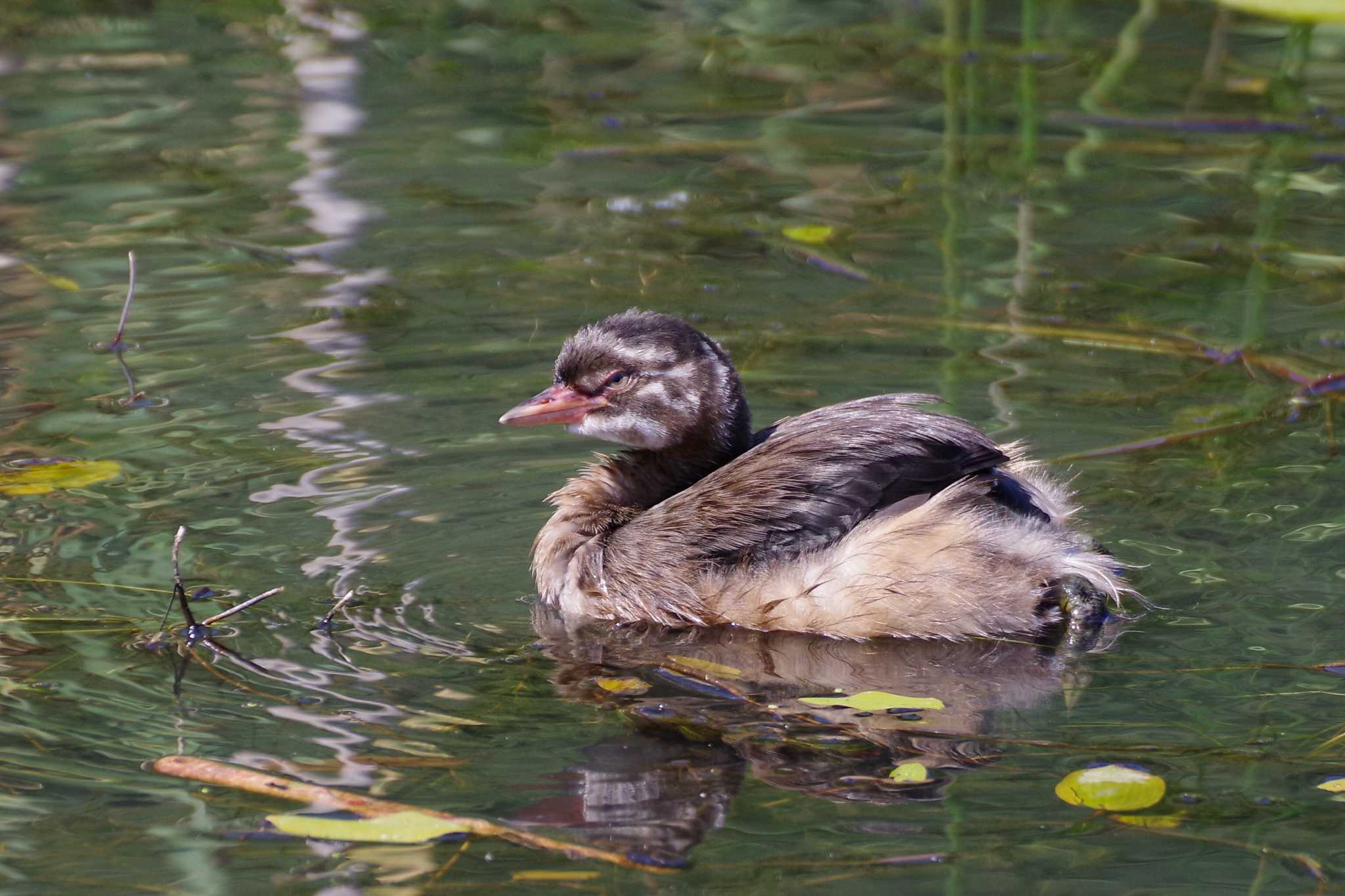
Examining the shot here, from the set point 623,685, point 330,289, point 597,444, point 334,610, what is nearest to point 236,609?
point 334,610

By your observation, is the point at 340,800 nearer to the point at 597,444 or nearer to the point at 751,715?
the point at 751,715

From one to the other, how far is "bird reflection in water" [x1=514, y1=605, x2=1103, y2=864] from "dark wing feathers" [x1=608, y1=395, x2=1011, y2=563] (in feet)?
0.93

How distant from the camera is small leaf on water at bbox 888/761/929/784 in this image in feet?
14.5

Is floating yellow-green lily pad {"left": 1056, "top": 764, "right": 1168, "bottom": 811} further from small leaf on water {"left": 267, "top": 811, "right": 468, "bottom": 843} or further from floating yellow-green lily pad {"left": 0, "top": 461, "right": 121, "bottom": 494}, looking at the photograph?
floating yellow-green lily pad {"left": 0, "top": 461, "right": 121, "bottom": 494}

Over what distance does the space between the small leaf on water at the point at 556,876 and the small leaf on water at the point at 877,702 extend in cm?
108

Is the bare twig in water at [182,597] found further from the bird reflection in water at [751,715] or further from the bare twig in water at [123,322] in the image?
the bare twig in water at [123,322]

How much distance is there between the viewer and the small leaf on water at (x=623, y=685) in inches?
200

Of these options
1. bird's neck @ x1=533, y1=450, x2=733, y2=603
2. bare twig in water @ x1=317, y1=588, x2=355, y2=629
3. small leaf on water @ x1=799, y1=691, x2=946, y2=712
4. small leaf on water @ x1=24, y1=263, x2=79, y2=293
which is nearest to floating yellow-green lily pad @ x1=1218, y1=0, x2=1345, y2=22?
bird's neck @ x1=533, y1=450, x2=733, y2=603

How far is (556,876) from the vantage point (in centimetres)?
401

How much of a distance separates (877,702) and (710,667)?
1.84 ft

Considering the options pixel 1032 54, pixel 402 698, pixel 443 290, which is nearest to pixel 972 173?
pixel 1032 54

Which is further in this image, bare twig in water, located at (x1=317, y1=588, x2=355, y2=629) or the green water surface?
bare twig in water, located at (x1=317, y1=588, x2=355, y2=629)

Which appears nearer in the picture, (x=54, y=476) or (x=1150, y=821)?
(x=1150, y=821)

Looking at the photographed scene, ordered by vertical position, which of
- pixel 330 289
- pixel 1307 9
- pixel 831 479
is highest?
pixel 1307 9
